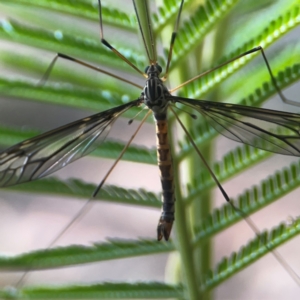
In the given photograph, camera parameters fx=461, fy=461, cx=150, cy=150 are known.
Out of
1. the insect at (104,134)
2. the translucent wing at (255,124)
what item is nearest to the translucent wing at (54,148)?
the insect at (104,134)

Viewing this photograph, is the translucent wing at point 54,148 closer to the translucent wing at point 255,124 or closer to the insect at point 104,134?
the insect at point 104,134

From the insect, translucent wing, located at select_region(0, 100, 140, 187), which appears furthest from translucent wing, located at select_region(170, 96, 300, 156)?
translucent wing, located at select_region(0, 100, 140, 187)

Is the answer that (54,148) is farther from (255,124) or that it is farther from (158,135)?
(255,124)

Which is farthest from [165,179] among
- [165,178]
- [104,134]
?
[104,134]

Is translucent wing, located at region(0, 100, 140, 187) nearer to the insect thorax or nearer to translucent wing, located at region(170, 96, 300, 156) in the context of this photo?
the insect thorax

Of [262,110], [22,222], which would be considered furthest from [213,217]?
[22,222]

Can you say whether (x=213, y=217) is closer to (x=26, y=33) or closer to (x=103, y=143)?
(x=103, y=143)
